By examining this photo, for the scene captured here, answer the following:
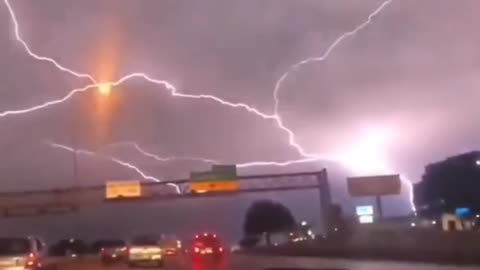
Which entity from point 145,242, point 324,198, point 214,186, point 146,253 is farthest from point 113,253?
point 324,198

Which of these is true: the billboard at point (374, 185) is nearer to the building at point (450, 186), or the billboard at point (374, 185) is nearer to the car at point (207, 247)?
the building at point (450, 186)

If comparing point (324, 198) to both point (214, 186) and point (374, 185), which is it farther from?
point (214, 186)

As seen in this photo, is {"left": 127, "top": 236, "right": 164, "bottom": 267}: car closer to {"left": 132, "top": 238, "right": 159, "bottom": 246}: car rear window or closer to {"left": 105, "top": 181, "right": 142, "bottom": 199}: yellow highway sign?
{"left": 132, "top": 238, "right": 159, "bottom": 246}: car rear window

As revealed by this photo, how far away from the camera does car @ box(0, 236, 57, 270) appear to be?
2816 centimetres

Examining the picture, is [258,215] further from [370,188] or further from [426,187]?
[370,188]

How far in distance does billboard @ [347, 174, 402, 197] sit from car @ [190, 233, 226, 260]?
1460 inches

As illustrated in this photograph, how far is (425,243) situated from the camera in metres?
49.5

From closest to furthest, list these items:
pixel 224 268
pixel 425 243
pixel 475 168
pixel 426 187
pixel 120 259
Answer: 1. pixel 224 268
2. pixel 425 243
3. pixel 120 259
4. pixel 475 168
5. pixel 426 187

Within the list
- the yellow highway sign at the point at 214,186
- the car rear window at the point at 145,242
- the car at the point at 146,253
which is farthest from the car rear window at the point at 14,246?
the yellow highway sign at the point at 214,186

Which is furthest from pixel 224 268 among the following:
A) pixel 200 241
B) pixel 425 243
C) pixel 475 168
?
pixel 475 168

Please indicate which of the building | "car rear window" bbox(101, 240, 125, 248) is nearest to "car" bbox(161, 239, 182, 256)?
"car rear window" bbox(101, 240, 125, 248)

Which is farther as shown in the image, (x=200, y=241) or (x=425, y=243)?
(x=425, y=243)

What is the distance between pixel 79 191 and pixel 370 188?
78.7ft

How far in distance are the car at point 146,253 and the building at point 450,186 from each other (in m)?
63.2
